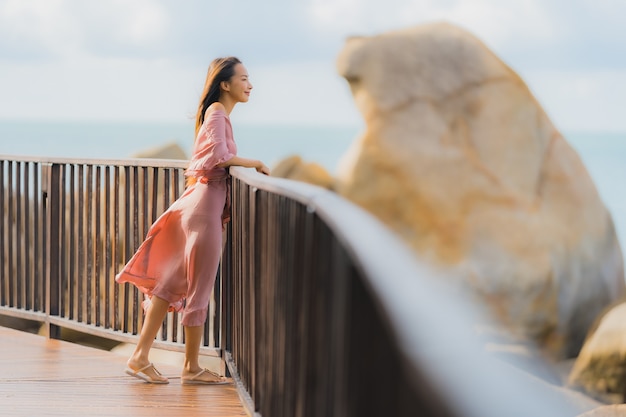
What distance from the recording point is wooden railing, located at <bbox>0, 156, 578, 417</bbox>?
142 cm

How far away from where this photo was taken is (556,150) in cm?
1482

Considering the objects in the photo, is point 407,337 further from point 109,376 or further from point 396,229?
point 396,229

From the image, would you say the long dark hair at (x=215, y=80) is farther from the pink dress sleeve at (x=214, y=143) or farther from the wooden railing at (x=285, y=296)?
the wooden railing at (x=285, y=296)

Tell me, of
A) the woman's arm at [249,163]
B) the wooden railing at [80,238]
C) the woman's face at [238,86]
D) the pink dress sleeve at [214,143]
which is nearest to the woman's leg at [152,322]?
the wooden railing at [80,238]

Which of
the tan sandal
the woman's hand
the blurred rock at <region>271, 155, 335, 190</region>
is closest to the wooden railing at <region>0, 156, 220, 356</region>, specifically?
the tan sandal

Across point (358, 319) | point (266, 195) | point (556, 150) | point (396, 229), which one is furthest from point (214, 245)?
point (556, 150)

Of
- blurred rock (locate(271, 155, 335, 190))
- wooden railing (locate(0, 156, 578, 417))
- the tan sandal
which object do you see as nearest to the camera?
wooden railing (locate(0, 156, 578, 417))

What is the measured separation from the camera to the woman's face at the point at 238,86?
17.8 ft

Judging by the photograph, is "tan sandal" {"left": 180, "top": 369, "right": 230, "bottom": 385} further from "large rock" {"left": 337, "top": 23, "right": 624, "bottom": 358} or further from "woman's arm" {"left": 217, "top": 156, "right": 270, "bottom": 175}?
"large rock" {"left": 337, "top": 23, "right": 624, "bottom": 358}

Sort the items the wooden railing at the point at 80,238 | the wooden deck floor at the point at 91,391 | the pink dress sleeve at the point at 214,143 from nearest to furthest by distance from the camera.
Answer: the wooden deck floor at the point at 91,391 < the pink dress sleeve at the point at 214,143 < the wooden railing at the point at 80,238

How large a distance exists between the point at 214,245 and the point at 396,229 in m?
9.02

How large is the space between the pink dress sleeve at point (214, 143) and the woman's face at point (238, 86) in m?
0.15

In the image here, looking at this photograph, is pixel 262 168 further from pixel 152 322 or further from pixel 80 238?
pixel 80 238

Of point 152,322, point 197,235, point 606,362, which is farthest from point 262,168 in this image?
point 606,362
